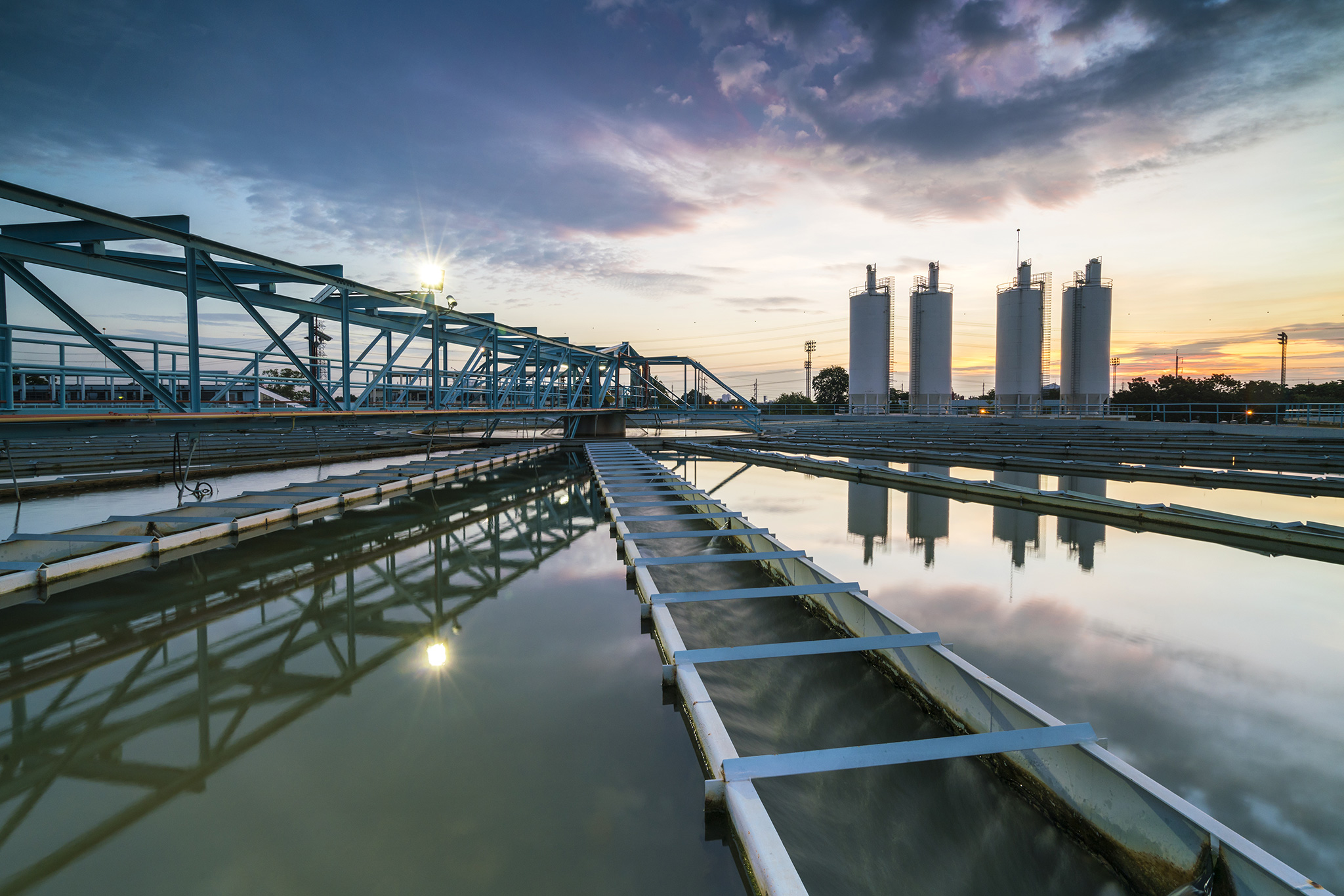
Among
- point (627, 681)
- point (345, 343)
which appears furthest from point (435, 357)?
point (627, 681)

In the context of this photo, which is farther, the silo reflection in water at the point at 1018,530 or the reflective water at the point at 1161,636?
the silo reflection in water at the point at 1018,530

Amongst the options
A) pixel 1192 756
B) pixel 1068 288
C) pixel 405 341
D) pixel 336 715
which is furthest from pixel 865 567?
pixel 1068 288

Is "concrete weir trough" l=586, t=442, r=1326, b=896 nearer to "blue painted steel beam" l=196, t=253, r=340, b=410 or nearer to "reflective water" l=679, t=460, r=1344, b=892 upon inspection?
"reflective water" l=679, t=460, r=1344, b=892

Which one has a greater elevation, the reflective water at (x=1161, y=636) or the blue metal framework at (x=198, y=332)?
the blue metal framework at (x=198, y=332)

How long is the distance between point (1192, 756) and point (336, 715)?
13.9 feet

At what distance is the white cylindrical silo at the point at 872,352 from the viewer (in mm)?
38719

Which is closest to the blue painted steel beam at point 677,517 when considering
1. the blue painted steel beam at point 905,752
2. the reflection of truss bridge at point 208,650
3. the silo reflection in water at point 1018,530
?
the reflection of truss bridge at point 208,650

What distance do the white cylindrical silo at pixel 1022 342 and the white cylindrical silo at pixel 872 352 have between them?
7.47 metres

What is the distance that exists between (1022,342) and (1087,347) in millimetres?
3973

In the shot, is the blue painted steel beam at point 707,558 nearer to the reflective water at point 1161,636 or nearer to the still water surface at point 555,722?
the still water surface at point 555,722

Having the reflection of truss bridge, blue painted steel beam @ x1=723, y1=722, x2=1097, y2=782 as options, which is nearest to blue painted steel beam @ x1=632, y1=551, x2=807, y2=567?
the reflection of truss bridge

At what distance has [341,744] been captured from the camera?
288 cm

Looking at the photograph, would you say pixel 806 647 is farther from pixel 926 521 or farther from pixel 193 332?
pixel 193 332

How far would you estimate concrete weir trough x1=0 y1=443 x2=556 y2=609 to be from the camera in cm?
496
